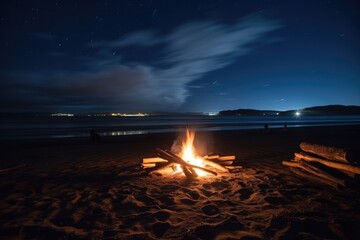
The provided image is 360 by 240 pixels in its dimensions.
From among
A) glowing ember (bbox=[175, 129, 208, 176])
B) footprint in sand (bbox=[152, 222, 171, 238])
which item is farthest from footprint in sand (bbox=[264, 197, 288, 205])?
glowing ember (bbox=[175, 129, 208, 176])

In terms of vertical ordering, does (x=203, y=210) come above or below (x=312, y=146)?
below

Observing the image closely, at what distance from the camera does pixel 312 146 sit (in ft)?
23.3

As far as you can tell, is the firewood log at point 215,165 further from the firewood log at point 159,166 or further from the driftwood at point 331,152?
the driftwood at point 331,152

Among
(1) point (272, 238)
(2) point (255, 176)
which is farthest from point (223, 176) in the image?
(1) point (272, 238)

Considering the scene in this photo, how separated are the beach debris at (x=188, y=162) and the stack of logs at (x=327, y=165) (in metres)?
2.26

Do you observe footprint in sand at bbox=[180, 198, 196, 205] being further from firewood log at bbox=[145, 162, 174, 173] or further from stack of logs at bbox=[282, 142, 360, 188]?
stack of logs at bbox=[282, 142, 360, 188]

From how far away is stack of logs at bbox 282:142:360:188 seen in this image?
5.68 m

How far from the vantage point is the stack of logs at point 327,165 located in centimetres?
568

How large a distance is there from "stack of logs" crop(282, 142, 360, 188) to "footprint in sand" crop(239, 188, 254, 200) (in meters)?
2.35

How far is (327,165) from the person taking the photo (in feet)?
21.0

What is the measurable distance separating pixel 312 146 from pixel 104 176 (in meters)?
7.20

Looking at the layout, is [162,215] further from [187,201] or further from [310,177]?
[310,177]

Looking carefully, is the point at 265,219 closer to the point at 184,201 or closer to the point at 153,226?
the point at 184,201

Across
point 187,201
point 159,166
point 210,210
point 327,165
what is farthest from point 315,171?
point 159,166
